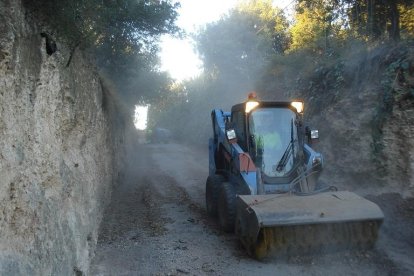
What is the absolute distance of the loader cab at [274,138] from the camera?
305 inches

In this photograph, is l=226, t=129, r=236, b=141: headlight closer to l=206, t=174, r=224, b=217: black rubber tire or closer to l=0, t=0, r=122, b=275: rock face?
l=206, t=174, r=224, b=217: black rubber tire

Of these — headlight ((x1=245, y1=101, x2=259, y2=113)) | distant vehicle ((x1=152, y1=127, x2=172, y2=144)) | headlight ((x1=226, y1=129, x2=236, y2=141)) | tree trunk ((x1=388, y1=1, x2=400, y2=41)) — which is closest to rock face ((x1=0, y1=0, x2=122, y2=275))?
headlight ((x1=226, y1=129, x2=236, y2=141))

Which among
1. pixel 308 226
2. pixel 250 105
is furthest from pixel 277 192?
pixel 250 105

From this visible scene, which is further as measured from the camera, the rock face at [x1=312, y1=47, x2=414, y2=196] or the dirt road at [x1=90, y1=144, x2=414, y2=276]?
the rock face at [x1=312, y1=47, x2=414, y2=196]

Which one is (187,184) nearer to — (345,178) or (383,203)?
(345,178)

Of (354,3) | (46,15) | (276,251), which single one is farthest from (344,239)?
(354,3)

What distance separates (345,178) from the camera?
10.6 meters

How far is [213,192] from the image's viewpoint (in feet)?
29.3

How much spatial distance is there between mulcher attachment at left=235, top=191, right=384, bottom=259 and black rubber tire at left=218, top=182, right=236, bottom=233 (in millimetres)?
1302

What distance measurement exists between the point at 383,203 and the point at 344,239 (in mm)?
2789

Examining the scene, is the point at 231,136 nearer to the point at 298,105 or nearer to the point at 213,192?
the point at 298,105

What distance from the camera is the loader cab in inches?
305

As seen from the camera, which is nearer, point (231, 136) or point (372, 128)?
point (231, 136)

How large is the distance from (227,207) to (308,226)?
194cm
